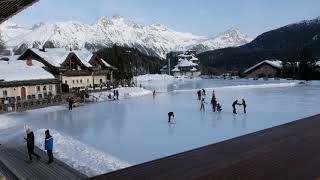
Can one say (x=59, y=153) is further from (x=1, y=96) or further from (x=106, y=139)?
(x=1, y=96)

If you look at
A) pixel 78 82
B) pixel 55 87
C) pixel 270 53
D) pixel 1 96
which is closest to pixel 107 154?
pixel 1 96

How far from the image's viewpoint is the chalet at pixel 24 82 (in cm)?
3953

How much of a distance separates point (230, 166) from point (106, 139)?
7800mm

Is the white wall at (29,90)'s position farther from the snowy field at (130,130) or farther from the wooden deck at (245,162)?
the wooden deck at (245,162)

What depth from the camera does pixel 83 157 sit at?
52.3 ft

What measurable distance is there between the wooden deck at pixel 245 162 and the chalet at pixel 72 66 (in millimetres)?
36120

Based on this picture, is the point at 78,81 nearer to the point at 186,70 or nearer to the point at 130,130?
the point at 130,130

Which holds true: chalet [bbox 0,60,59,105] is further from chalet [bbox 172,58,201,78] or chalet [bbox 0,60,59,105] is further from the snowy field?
chalet [bbox 172,58,201,78]

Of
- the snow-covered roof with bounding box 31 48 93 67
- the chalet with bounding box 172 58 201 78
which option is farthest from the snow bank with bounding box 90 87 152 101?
the chalet with bounding box 172 58 201 78

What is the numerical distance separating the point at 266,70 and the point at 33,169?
9184 cm

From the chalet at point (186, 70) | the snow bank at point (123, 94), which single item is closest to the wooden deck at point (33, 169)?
the snow bank at point (123, 94)

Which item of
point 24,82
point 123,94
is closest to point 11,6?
point 24,82

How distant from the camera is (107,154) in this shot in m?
16.2

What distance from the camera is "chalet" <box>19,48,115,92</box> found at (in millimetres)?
50781
